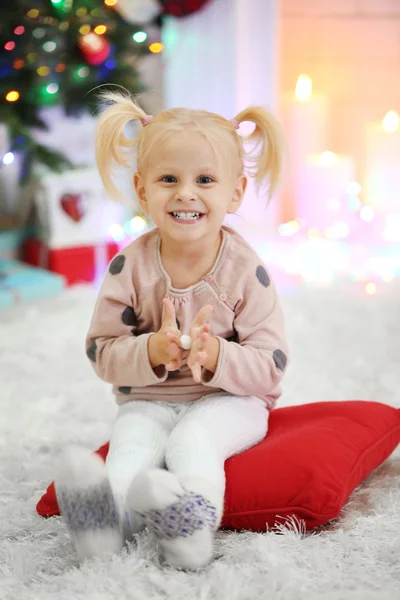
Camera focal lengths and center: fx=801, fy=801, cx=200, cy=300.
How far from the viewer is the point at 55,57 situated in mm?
2344

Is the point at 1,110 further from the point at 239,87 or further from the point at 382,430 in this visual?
the point at 382,430

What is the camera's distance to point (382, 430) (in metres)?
1.26

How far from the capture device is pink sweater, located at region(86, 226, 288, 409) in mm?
1192

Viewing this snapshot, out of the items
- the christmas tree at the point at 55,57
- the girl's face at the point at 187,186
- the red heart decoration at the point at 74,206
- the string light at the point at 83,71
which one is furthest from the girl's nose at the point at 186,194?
the red heart decoration at the point at 74,206

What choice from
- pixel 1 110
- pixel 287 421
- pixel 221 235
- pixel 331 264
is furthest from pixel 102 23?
pixel 287 421

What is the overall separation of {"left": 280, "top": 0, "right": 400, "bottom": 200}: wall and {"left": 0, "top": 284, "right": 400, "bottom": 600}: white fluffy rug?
1252 mm

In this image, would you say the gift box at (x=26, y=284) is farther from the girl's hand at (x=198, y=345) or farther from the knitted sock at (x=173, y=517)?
the knitted sock at (x=173, y=517)

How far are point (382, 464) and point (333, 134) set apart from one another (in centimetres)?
234

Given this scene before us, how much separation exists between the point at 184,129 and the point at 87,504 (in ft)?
1.75

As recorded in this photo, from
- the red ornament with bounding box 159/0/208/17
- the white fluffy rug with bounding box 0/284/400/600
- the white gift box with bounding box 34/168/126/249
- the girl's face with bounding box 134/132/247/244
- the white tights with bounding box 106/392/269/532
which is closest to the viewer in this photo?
the white fluffy rug with bounding box 0/284/400/600

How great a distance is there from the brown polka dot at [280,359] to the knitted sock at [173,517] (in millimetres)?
295

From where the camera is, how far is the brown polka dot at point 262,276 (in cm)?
123

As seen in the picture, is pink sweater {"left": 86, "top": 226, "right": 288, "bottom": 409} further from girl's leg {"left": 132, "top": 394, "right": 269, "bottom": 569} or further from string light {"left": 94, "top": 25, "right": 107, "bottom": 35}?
string light {"left": 94, "top": 25, "right": 107, "bottom": 35}

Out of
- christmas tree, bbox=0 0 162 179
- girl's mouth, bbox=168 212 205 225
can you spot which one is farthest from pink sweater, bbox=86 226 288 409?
christmas tree, bbox=0 0 162 179
